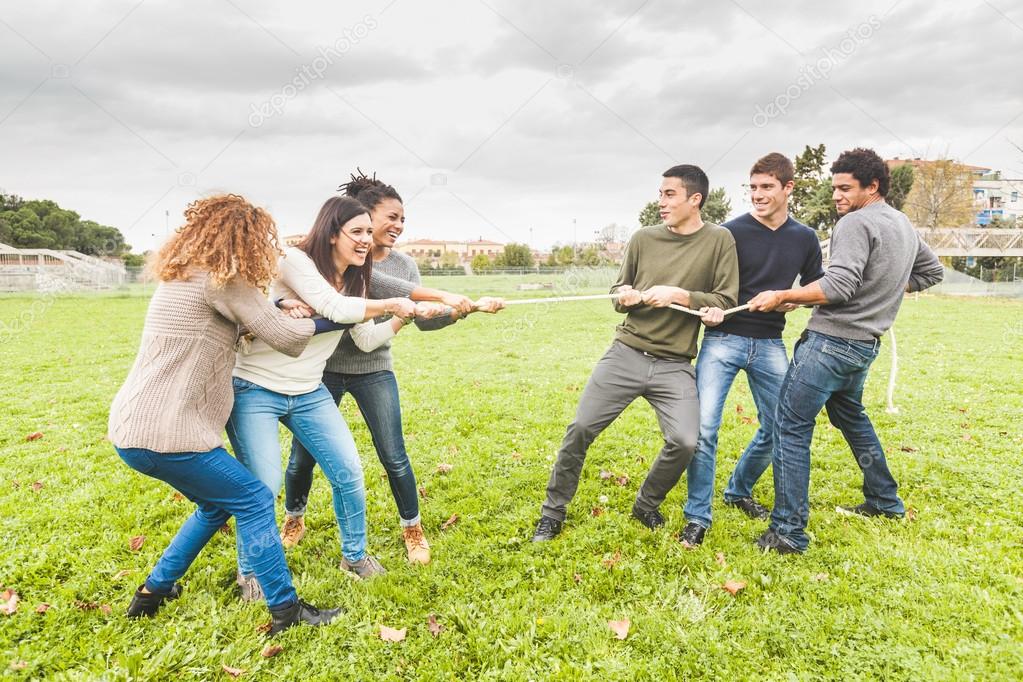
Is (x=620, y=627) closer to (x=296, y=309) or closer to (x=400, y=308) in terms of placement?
(x=400, y=308)

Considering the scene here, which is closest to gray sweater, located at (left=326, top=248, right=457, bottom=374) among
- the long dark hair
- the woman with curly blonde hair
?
the long dark hair

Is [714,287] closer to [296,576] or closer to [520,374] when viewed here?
[296,576]

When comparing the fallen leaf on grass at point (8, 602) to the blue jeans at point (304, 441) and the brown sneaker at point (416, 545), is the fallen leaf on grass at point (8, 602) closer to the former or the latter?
the blue jeans at point (304, 441)

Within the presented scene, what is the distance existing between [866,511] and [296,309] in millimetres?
4613

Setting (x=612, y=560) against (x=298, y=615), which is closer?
(x=298, y=615)

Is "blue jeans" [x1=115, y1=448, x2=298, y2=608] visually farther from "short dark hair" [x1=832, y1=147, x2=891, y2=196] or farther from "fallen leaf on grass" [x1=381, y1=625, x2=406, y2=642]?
"short dark hair" [x1=832, y1=147, x2=891, y2=196]

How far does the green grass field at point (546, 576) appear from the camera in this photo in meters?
3.28

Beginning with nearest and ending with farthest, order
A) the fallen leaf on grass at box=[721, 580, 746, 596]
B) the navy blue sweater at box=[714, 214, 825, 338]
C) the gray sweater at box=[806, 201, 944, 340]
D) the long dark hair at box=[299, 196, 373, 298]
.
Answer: the long dark hair at box=[299, 196, 373, 298] < the fallen leaf on grass at box=[721, 580, 746, 596] < the gray sweater at box=[806, 201, 944, 340] < the navy blue sweater at box=[714, 214, 825, 338]

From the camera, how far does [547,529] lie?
4625 millimetres

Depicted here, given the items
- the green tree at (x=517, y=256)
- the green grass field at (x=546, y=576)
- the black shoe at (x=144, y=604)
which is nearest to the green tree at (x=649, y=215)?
the green tree at (x=517, y=256)

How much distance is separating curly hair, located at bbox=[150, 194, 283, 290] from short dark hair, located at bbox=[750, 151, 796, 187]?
138 inches

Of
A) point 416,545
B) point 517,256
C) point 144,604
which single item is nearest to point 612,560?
point 416,545

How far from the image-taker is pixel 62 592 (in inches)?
152

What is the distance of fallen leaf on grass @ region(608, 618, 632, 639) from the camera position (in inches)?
137
